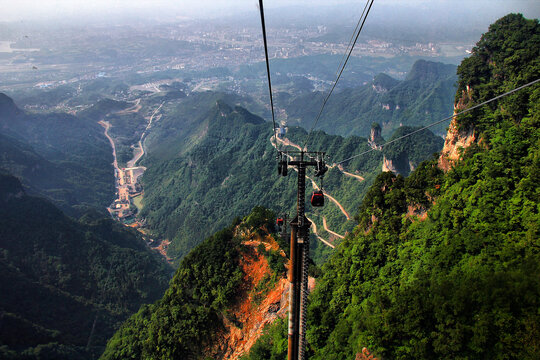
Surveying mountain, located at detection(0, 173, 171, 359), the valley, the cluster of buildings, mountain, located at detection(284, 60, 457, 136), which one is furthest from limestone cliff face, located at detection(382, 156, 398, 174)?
mountain, located at detection(284, 60, 457, 136)

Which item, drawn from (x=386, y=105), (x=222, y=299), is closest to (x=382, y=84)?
(x=386, y=105)

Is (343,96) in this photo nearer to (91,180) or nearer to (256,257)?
(91,180)

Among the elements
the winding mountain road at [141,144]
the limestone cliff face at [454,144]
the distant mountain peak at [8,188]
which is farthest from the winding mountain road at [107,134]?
the limestone cliff face at [454,144]

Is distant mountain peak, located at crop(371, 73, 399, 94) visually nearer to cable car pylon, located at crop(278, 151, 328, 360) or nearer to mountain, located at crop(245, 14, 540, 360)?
mountain, located at crop(245, 14, 540, 360)

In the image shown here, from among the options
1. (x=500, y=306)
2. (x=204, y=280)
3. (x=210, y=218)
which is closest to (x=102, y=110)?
(x=210, y=218)

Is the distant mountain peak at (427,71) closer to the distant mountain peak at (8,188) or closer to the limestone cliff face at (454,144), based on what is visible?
the limestone cliff face at (454,144)
